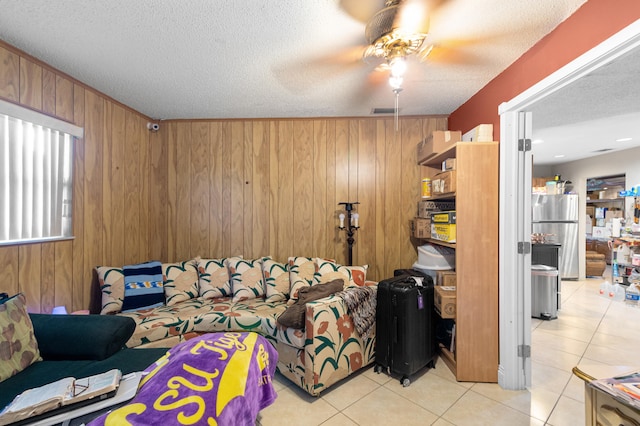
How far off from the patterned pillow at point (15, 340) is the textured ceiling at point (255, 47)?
1.64 m

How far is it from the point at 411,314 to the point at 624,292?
14.9 feet

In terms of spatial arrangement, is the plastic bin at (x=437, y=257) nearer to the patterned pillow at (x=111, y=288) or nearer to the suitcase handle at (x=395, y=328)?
the suitcase handle at (x=395, y=328)

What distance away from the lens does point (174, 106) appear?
110 inches

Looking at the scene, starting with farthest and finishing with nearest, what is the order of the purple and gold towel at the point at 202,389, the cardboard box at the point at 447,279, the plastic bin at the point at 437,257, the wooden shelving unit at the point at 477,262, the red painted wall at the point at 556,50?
1. the plastic bin at the point at 437,257
2. the cardboard box at the point at 447,279
3. the wooden shelving unit at the point at 477,262
4. the red painted wall at the point at 556,50
5. the purple and gold towel at the point at 202,389

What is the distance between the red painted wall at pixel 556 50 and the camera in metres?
1.27

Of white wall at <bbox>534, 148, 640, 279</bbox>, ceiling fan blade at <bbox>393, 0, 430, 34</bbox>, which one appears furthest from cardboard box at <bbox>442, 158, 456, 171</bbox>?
white wall at <bbox>534, 148, 640, 279</bbox>

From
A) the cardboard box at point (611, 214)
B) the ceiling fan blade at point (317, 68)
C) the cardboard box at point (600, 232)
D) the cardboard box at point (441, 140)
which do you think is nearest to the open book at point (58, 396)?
the ceiling fan blade at point (317, 68)

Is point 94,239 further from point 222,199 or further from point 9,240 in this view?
point 222,199

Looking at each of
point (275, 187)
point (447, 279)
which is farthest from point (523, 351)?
point (275, 187)

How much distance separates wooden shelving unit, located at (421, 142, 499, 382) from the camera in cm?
211

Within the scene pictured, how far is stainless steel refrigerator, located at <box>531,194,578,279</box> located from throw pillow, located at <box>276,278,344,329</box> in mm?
5058

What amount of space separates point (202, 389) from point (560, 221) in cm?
677

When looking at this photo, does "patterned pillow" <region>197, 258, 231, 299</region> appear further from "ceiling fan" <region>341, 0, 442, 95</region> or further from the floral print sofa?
"ceiling fan" <region>341, 0, 442, 95</region>

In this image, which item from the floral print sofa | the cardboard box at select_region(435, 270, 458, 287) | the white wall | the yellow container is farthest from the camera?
the white wall
